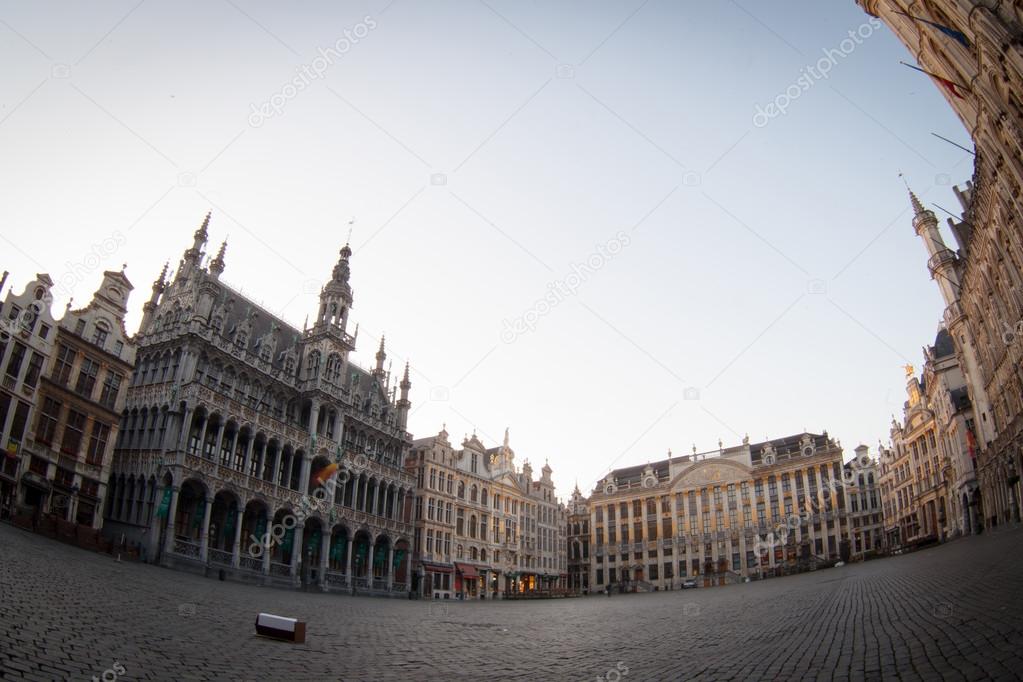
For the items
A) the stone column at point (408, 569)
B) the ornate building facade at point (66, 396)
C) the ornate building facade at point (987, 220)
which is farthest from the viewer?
the stone column at point (408, 569)

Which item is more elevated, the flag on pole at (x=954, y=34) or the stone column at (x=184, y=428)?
the flag on pole at (x=954, y=34)

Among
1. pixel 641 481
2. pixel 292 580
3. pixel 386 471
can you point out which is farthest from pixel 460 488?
pixel 641 481

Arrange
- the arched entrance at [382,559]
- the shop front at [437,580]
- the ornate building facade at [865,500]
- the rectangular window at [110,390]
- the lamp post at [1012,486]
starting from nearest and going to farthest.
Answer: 1. the rectangular window at [110,390]
2. the lamp post at [1012,486]
3. the arched entrance at [382,559]
4. the shop front at [437,580]
5. the ornate building facade at [865,500]

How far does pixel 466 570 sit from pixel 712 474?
42066 mm

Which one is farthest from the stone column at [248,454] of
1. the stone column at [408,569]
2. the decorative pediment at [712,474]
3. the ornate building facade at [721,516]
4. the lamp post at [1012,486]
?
the decorative pediment at [712,474]

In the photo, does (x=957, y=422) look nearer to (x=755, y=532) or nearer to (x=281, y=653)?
(x=755, y=532)

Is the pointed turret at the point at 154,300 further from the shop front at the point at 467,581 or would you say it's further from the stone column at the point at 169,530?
the shop front at the point at 467,581

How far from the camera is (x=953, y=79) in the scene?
27750mm

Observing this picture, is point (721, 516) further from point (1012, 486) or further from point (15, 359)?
point (15, 359)

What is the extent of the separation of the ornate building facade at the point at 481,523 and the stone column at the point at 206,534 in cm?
2567

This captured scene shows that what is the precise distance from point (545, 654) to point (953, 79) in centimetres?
3188

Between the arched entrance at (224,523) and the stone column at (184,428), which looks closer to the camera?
the stone column at (184,428)

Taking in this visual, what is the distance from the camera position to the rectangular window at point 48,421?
32062 mm

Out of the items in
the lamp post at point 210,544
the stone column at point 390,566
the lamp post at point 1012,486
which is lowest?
the stone column at point 390,566
